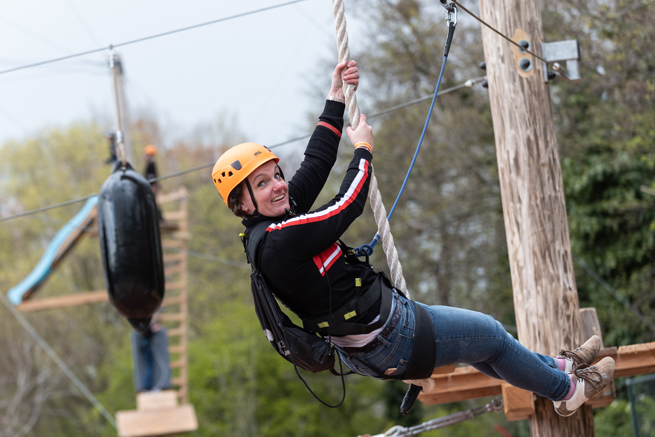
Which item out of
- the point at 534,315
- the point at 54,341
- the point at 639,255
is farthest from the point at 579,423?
the point at 54,341

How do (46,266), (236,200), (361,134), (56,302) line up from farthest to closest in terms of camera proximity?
1. (56,302)
2. (46,266)
3. (361,134)
4. (236,200)

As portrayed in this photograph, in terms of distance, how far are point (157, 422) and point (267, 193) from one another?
1005cm

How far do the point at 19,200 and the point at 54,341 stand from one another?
185 inches

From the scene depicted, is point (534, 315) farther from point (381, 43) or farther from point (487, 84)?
point (381, 43)

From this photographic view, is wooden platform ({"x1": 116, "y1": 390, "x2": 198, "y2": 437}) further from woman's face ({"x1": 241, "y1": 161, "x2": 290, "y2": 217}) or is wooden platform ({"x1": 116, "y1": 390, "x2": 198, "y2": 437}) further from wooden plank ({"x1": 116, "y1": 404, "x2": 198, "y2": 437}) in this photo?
woman's face ({"x1": 241, "y1": 161, "x2": 290, "y2": 217})

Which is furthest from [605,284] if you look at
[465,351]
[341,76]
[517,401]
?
[341,76]

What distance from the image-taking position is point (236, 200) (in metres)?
2.92

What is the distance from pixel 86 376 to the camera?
71.9ft

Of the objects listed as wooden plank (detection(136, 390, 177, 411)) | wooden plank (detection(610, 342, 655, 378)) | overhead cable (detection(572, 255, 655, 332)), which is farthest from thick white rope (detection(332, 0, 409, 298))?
wooden plank (detection(136, 390, 177, 411))

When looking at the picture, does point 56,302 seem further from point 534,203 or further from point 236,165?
point 236,165

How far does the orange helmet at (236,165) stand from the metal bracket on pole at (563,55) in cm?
225

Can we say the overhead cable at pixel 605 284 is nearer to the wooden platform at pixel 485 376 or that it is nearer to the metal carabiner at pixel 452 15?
the wooden platform at pixel 485 376

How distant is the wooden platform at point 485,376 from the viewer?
409 centimetres

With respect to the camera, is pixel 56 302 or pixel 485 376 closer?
pixel 485 376
